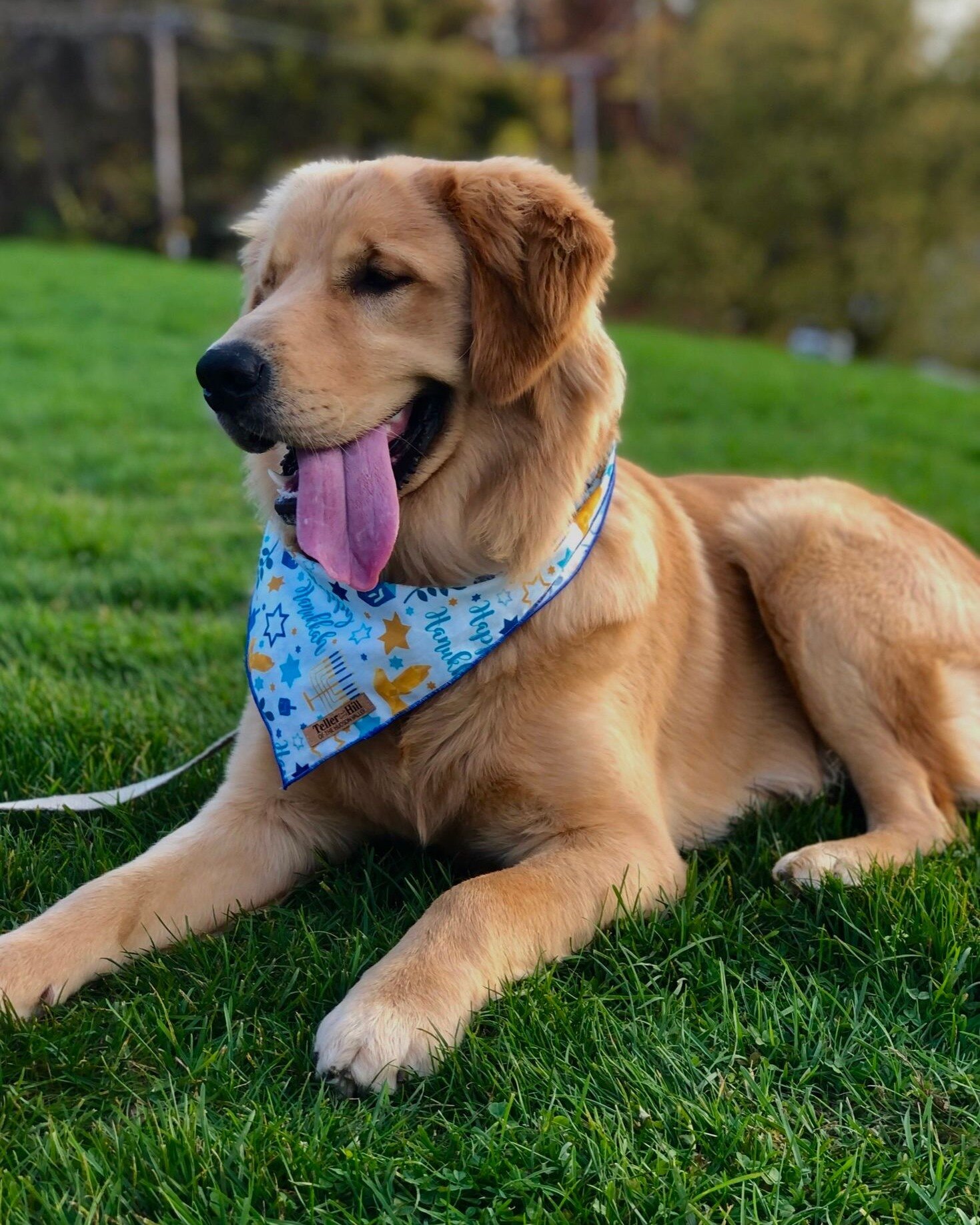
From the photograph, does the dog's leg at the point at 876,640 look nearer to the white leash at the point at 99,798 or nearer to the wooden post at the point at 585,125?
the white leash at the point at 99,798

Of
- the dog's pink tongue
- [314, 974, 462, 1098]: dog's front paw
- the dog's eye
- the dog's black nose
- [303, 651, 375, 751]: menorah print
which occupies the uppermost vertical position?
the dog's eye

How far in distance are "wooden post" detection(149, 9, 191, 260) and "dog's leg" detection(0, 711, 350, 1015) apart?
28.5 meters

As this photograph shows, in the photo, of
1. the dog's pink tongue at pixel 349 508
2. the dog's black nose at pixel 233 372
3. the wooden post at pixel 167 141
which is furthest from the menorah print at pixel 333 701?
the wooden post at pixel 167 141

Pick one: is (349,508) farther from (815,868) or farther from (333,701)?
(815,868)

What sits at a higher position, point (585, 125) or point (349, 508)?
point (585, 125)

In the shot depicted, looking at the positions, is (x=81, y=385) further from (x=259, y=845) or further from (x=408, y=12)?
(x=408, y=12)

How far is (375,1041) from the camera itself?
2.06 m

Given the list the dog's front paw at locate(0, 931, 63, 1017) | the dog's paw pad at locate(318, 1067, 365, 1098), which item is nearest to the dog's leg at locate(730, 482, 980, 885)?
the dog's paw pad at locate(318, 1067, 365, 1098)

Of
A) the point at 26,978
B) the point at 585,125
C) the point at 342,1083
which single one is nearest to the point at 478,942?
the point at 342,1083

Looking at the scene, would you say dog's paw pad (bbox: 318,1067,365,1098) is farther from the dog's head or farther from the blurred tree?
the blurred tree

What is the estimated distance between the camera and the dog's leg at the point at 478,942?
208 centimetres

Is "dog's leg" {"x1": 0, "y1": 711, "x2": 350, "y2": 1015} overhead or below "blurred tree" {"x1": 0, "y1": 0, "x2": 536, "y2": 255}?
below

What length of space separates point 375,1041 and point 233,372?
4.37 feet

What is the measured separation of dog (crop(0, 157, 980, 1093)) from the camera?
8.18 ft
